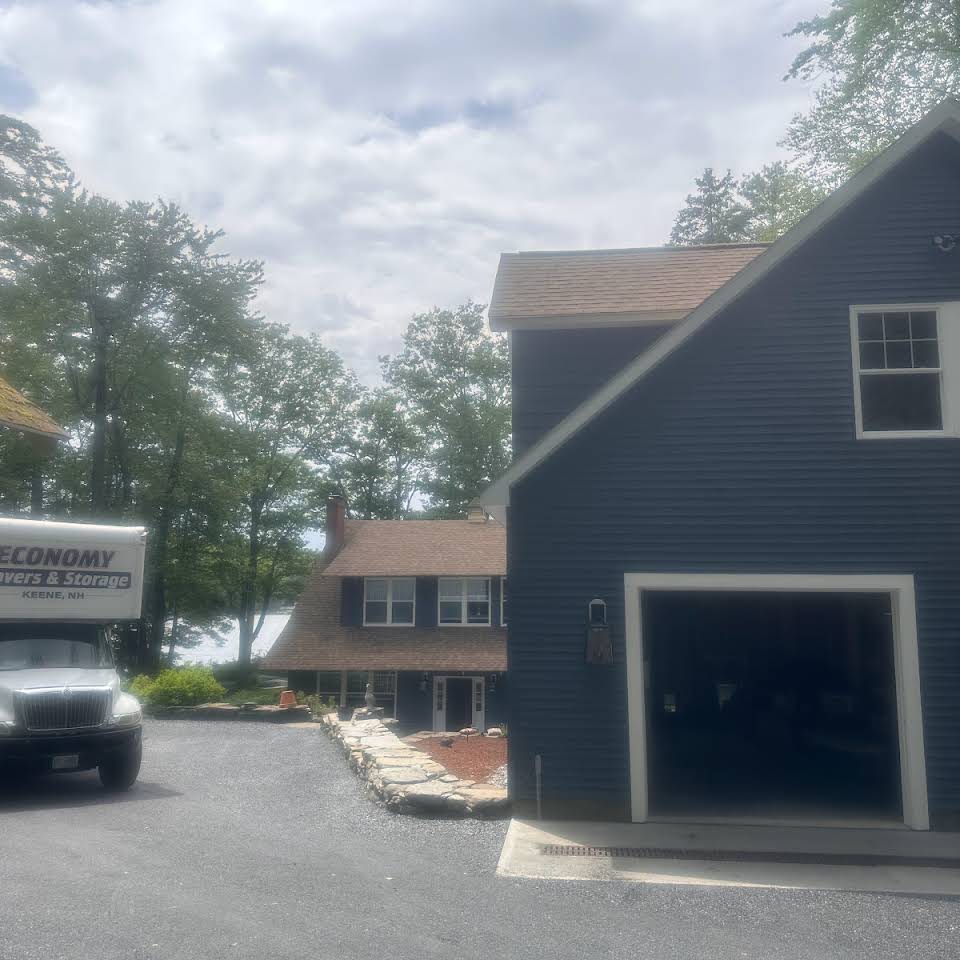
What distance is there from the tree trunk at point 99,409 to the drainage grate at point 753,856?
96.8 feet

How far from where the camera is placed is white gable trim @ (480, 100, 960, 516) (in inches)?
414

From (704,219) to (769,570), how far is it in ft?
143

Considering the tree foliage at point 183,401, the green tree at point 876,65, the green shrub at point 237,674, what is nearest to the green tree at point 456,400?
the tree foliage at point 183,401

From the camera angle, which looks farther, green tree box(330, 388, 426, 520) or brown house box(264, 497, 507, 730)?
green tree box(330, 388, 426, 520)

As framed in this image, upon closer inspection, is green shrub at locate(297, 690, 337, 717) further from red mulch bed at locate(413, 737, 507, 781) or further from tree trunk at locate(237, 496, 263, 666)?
tree trunk at locate(237, 496, 263, 666)

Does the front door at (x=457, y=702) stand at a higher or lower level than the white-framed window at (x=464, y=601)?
lower

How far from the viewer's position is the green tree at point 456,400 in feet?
170

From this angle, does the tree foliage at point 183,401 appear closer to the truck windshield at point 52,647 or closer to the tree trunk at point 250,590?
the tree trunk at point 250,590

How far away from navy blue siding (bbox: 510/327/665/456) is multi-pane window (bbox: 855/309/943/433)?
8.57ft

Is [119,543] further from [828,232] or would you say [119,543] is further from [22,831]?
[828,232]

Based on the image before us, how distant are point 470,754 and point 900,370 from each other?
1010cm

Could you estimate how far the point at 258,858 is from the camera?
29.1ft

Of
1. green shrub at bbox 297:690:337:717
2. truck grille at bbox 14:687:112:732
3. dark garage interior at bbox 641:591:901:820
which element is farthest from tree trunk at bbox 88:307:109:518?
dark garage interior at bbox 641:591:901:820

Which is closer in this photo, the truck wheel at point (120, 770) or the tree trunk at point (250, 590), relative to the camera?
the truck wheel at point (120, 770)
